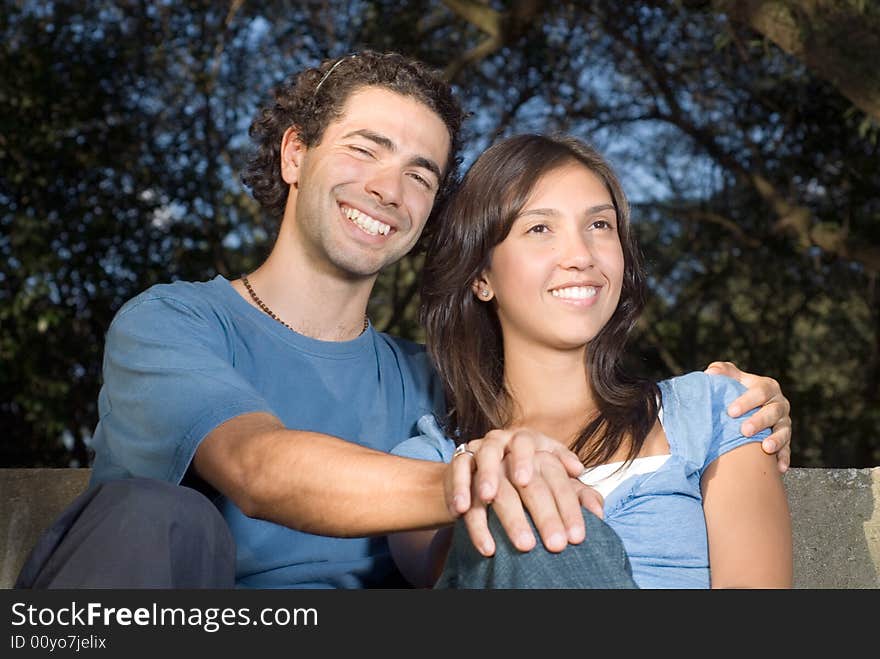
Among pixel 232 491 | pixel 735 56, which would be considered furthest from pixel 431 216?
pixel 735 56

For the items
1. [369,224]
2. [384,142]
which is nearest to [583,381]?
[369,224]

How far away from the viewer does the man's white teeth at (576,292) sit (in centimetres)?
218

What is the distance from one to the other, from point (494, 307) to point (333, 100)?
602 mm

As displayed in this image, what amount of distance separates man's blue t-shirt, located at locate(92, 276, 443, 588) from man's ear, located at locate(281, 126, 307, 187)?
0.47 meters

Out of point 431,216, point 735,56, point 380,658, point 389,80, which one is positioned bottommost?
point 380,658

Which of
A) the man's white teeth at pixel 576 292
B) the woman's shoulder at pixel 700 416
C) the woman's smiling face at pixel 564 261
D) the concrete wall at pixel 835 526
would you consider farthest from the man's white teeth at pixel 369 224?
the concrete wall at pixel 835 526

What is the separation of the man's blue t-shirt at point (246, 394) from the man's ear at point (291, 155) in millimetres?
470

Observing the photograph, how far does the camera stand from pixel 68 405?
542cm

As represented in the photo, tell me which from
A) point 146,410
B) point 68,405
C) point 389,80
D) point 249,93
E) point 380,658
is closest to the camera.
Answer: point 380,658

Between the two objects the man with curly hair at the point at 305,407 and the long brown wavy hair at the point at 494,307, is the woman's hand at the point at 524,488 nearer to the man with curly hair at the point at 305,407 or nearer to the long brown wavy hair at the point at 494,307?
the man with curly hair at the point at 305,407

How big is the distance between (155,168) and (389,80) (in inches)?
130

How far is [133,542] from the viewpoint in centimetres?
137

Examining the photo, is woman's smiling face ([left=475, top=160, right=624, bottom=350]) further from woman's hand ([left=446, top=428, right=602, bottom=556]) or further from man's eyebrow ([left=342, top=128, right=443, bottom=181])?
woman's hand ([left=446, top=428, right=602, bottom=556])

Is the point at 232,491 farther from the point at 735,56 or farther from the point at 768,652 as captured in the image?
the point at 735,56
